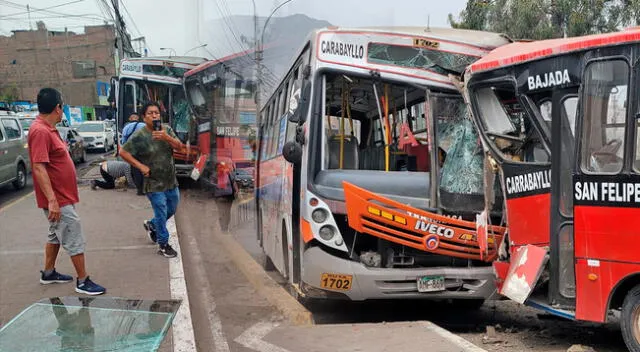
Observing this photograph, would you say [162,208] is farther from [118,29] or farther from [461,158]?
[118,29]

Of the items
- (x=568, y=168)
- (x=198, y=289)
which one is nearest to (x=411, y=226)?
(x=568, y=168)

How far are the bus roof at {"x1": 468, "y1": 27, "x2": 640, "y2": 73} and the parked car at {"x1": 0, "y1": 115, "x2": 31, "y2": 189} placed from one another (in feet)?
39.9

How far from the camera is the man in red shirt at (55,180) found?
493 cm

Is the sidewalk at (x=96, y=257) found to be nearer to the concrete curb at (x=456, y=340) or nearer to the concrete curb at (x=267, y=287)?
the concrete curb at (x=267, y=287)

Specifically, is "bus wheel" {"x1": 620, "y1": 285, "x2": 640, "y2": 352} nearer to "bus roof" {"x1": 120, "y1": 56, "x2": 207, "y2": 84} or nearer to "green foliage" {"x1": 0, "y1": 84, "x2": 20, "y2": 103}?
"bus roof" {"x1": 120, "y1": 56, "x2": 207, "y2": 84}

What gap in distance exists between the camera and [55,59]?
195ft

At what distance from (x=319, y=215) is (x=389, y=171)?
31.5 inches

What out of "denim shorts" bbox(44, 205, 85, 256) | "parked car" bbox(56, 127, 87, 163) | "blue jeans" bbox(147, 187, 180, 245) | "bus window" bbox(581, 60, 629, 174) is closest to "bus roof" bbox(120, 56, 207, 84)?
"parked car" bbox(56, 127, 87, 163)

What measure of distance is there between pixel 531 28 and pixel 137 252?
15429 millimetres

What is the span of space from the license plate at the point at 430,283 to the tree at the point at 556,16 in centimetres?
1453

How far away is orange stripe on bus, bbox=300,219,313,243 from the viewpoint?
5.14 metres

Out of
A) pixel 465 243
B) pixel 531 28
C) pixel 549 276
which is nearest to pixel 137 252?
pixel 465 243

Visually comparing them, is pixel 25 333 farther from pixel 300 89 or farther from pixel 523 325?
pixel 523 325

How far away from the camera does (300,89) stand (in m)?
5.79
